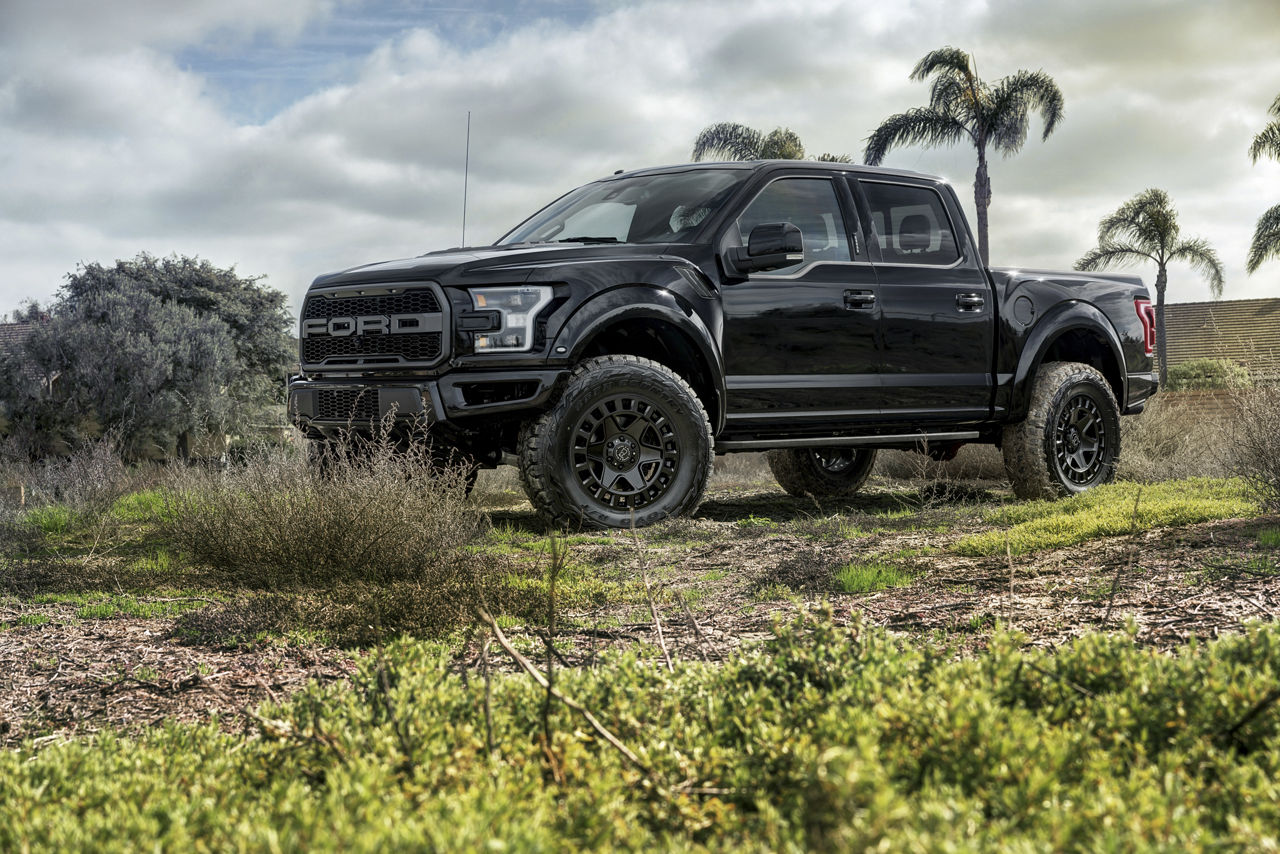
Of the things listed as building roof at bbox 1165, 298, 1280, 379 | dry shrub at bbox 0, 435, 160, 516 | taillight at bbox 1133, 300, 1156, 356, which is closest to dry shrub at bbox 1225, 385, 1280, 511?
taillight at bbox 1133, 300, 1156, 356

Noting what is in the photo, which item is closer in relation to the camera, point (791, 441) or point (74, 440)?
point (791, 441)

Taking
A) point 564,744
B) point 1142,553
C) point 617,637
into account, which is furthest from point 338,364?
point 564,744

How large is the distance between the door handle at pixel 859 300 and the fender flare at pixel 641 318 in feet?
3.56

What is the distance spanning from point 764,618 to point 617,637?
609 mm

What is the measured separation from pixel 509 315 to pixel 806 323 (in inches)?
84.3

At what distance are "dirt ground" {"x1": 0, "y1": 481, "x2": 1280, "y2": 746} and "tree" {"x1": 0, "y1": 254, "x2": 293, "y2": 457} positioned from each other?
21.8 meters

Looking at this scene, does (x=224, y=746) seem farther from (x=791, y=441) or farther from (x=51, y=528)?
(x=51, y=528)

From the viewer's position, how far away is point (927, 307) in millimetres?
8531

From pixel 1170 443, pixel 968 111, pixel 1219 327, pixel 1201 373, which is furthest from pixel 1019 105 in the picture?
pixel 1170 443

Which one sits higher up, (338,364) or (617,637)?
(338,364)

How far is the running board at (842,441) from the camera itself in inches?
313

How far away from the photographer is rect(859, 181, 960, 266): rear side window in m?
8.67

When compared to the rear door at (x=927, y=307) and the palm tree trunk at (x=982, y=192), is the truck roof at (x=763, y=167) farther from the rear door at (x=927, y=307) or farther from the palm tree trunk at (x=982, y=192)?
the palm tree trunk at (x=982, y=192)

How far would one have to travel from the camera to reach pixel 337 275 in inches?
300
